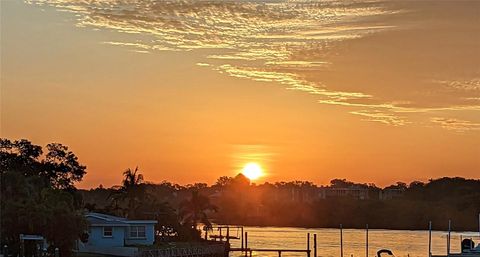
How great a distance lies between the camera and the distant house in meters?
79.9

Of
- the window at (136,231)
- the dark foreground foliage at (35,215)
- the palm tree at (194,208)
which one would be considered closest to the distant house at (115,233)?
the window at (136,231)

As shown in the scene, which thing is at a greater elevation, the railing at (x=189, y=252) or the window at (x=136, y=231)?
the window at (x=136, y=231)

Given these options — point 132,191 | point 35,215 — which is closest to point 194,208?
point 132,191

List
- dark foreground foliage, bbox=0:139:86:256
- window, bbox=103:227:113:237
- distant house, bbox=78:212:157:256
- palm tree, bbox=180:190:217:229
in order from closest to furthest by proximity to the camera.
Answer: dark foreground foliage, bbox=0:139:86:256, distant house, bbox=78:212:157:256, window, bbox=103:227:113:237, palm tree, bbox=180:190:217:229

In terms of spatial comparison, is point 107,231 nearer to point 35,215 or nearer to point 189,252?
point 189,252

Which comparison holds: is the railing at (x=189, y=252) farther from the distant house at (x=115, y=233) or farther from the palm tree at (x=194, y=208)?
the palm tree at (x=194, y=208)

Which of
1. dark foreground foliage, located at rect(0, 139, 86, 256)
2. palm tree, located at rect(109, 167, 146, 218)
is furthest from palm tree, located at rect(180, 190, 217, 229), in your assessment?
dark foreground foliage, located at rect(0, 139, 86, 256)

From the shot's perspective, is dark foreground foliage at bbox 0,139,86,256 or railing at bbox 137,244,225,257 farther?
railing at bbox 137,244,225,257

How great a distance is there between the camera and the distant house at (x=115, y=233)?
79919mm

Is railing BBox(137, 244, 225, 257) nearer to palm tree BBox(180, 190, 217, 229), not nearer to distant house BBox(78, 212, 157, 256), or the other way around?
distant house BBox(78, 212, 157, 256)

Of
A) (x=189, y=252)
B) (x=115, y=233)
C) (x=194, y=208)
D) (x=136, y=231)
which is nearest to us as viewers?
(x=189, y=252)

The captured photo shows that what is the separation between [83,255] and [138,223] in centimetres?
1197

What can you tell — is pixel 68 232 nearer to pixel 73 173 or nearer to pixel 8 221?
pixel 8 221

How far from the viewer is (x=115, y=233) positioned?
266ft
